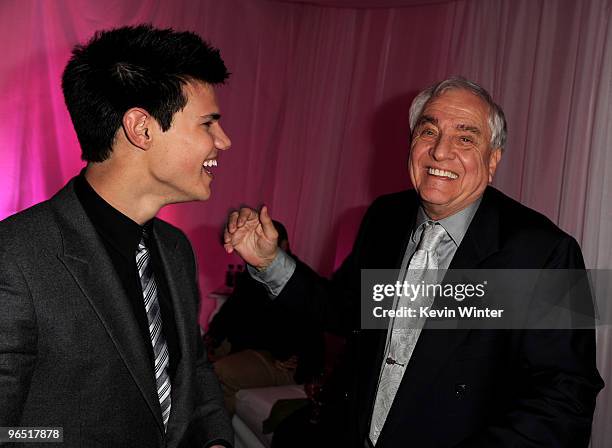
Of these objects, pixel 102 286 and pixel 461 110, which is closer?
pixel 102 286

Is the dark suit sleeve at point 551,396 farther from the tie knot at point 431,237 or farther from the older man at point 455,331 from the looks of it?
the tie knot at point 431,237

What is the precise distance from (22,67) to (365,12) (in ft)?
9.64

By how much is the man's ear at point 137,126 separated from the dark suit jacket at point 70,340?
204mm

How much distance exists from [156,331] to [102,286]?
8.8 inches

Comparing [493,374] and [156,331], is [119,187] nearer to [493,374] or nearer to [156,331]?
[156,331]

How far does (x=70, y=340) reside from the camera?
1460 millimetres

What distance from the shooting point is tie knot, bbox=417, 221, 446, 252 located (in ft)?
6.94

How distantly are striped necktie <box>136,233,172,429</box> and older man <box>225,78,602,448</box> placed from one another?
0.43 metres

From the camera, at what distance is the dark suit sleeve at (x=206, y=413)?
1.83 metres

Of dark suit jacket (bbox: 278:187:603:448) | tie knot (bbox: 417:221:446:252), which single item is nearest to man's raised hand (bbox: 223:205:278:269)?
dark suit jacket (bbox: 278:187:603:448)

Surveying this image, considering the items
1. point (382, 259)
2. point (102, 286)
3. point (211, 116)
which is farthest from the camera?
point (382, 259)

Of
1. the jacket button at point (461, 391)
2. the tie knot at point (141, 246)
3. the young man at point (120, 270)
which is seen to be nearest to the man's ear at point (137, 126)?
the young man at point (120, 270)

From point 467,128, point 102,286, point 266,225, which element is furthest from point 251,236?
point 467,128

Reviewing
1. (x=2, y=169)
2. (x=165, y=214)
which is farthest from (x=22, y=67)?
(x=165, y=214)
